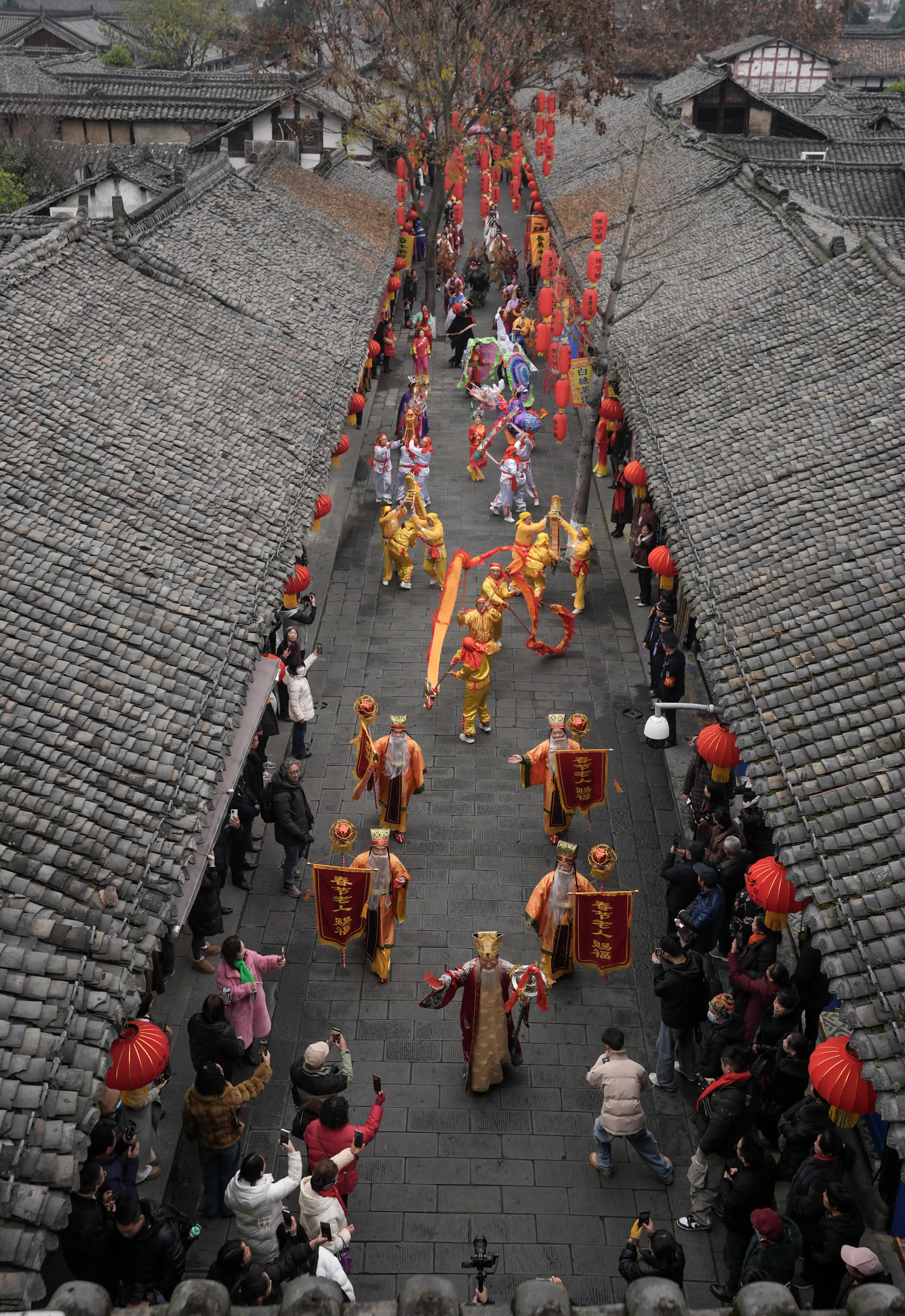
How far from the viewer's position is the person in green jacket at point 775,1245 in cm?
646

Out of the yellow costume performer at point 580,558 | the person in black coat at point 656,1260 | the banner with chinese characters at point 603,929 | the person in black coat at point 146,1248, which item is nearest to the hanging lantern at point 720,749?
the banner with chinese characters at point 603,929

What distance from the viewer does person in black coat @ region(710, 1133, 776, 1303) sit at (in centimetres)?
695

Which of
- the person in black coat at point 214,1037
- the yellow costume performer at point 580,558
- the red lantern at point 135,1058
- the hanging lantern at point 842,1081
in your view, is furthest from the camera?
the yellow costume performer at point 580,558

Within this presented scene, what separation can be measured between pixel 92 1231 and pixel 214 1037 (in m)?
1.77

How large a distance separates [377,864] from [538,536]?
23.9 feet

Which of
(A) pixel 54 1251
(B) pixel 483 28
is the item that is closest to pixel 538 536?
(A) pixel 54 1251

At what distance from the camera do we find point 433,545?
1708 cm

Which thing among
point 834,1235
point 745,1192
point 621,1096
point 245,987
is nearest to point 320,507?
point 245,987

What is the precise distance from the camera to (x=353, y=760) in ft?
44.3

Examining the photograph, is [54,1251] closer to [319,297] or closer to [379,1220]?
[379,1220]

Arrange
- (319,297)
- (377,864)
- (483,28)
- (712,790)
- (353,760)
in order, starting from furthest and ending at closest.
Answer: (483,28), (319,297), (353,760), (712,790), (377,864)

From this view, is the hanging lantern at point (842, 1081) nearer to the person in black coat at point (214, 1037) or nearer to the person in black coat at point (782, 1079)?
the person in black coat at point (782, 1079)

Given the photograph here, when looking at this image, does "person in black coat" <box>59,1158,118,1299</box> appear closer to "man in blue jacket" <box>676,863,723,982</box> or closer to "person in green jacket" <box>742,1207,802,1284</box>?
"person in green jacket" <box>742,1207,802,1284</box>

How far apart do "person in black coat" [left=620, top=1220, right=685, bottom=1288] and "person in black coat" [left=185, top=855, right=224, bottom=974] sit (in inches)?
184
